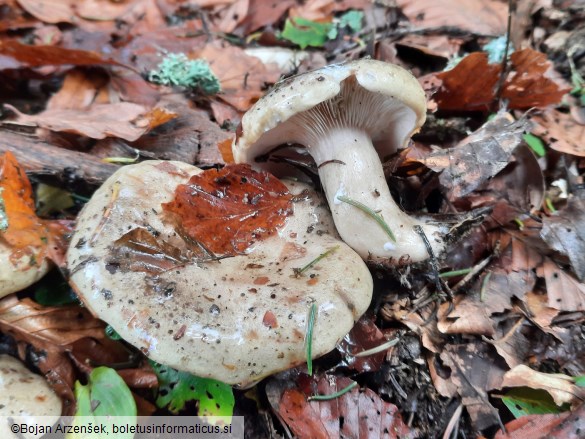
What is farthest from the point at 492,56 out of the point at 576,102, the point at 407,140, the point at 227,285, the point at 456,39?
the point at 227,285

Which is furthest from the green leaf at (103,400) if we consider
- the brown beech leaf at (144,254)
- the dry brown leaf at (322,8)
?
the dry brown leaf at (322,8)

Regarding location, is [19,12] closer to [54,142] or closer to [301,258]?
[54,142]

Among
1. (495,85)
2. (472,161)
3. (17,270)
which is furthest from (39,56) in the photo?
(495,85)

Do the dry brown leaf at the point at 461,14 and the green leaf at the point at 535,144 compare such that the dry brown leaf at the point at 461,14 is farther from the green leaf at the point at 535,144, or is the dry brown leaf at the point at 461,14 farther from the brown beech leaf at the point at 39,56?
the brown beech leaf at the point at 39,56

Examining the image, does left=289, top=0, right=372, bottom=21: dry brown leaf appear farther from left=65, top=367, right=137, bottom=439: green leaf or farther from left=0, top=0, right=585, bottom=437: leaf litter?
left=65, top=367, right=137, bottom=439: green leaf

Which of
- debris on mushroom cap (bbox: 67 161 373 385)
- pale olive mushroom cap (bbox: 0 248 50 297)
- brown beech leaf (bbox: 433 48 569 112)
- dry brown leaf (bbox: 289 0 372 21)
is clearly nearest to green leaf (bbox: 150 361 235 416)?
debris on mushroom cap (bbox: 67 161 373 385)

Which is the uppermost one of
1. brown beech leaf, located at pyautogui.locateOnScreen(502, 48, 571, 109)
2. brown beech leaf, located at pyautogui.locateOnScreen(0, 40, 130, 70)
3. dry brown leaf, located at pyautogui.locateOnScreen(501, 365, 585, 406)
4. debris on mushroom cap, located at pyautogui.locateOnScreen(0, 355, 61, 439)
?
brown beech leaf, located at pyautogui.locateOnScreen(0, 40, 130, 70)
